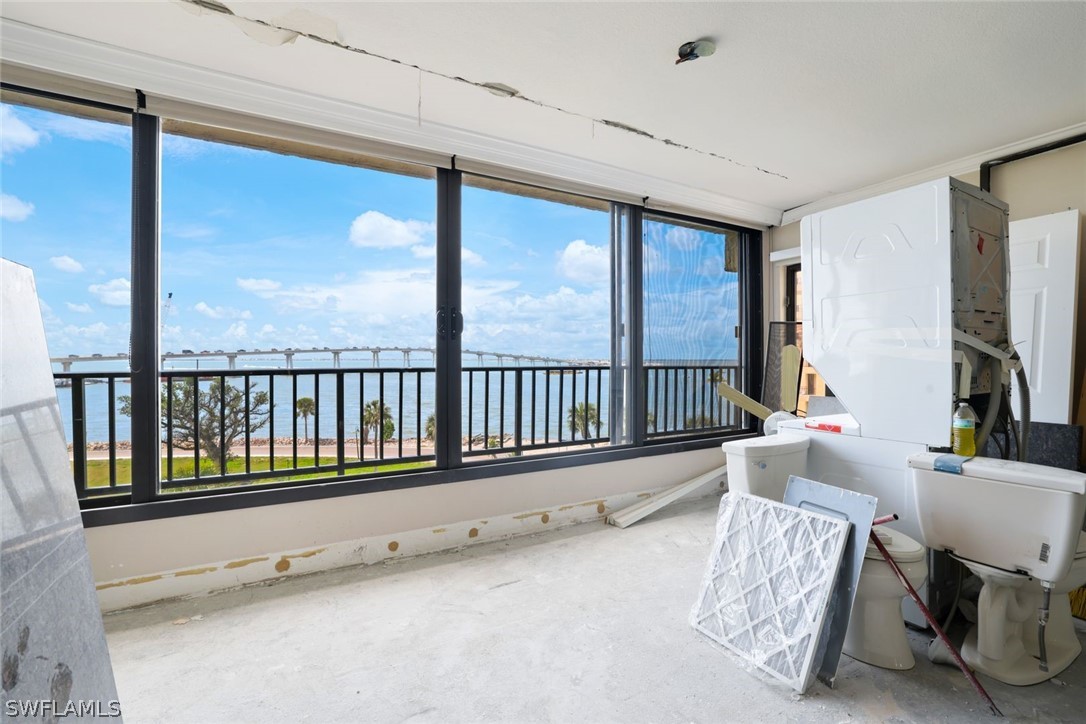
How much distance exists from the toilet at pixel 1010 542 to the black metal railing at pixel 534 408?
213 cm

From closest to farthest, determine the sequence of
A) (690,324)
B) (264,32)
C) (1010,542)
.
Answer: (1010,542)
(264,32)
(690,324)

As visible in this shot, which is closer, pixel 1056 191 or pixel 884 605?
pixel 884 605

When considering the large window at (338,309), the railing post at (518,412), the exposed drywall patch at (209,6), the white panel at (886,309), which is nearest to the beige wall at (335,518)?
the large window at (338,309)

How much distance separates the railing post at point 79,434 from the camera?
2233 mm

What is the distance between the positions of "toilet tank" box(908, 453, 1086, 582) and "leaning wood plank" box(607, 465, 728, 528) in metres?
1.75

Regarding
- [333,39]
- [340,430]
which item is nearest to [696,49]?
[333,39]

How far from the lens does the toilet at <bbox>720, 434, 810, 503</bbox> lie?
219 cm

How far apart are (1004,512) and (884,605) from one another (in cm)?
53

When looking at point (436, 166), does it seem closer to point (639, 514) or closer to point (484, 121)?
point (484, 121)

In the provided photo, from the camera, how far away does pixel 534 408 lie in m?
3.73

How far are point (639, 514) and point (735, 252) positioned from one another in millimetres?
2443

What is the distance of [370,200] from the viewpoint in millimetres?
3062

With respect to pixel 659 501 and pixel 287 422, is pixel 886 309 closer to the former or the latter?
pixel 659 501

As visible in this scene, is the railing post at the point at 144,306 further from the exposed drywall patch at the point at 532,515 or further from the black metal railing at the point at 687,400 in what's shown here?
the black metal railing at the point at 687,400
